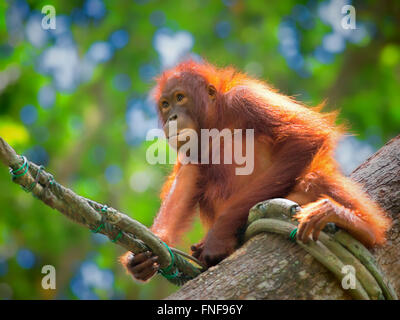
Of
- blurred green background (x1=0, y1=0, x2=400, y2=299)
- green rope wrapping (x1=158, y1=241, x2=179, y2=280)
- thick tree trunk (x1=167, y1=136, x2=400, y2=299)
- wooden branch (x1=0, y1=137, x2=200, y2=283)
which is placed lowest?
thick tree trunk (x1=167, y1=136, x2=400, y2=299)

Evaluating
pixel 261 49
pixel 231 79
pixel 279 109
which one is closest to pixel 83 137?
pixel 261 49

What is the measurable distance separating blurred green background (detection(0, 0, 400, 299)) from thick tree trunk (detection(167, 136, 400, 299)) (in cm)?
649

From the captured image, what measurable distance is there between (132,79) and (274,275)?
30.8ft

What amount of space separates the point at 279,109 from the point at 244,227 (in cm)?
114

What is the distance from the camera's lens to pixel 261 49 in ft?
37.7

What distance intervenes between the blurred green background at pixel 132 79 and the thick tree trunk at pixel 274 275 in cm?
649

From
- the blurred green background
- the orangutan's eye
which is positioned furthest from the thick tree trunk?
the blurred green background

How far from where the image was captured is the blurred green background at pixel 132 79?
1000cm

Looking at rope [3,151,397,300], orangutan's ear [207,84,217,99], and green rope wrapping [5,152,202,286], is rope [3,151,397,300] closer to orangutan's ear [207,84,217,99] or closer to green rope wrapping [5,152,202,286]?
green rope wrapping [5,152,202,286]

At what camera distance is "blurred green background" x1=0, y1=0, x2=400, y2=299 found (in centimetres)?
1000

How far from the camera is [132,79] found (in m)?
11.8

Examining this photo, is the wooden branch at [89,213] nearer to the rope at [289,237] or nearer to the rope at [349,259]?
the rope at [289,237]
